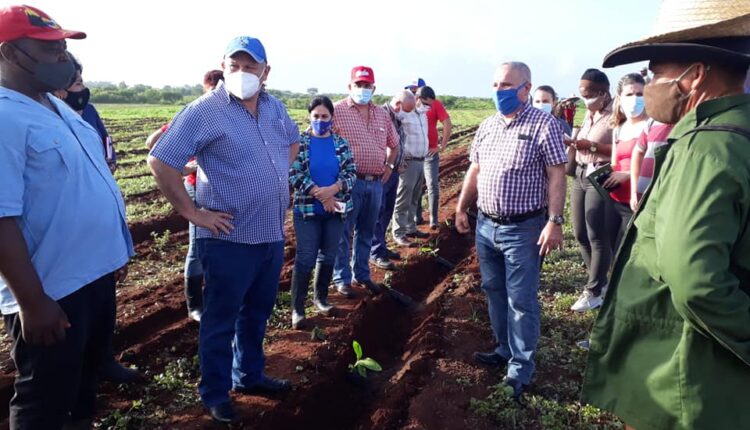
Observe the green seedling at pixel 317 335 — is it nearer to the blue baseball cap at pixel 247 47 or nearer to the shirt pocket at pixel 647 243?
the blue baseball cap at pixel 247 47

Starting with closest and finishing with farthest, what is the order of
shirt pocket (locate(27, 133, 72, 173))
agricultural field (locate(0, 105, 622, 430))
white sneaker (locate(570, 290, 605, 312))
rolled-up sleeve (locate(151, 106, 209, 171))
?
shirt pocket (locate(27, 133, 72, 173)) → rolled-up sleeve (locate(151, 106, 209, 171)) → agricultural field (locate(0, 105, 622, 430)) → white sneaker (locate(570, 290, 605, 312))

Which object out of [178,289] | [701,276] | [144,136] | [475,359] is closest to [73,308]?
[701,276]

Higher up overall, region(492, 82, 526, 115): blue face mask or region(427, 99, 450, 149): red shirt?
region(492, 82, 526, 115): blue face mask

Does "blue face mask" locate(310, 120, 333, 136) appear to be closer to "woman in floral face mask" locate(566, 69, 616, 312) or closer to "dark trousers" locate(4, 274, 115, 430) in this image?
"woman in floral face mask" locate(566, 69, 616, 312)

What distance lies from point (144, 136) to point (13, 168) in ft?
73.1

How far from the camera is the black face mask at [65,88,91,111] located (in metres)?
4.30

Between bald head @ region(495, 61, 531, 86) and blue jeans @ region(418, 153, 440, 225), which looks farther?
blue jeans @ region(418, 153, 440, 225)

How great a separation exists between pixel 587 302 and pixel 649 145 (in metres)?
1.96

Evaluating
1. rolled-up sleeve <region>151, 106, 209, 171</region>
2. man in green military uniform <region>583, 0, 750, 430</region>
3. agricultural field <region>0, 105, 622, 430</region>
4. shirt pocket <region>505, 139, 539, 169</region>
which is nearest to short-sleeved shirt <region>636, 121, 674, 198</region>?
shirt pocket <region>505, 139, 539, 169</region>

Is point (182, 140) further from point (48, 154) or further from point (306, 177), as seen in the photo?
point (306, 177)

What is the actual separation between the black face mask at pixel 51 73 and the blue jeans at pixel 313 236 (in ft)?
7.99

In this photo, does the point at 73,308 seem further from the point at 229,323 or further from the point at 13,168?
the point at 229,323

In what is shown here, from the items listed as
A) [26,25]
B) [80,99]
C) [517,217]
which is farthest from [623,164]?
[80,99]

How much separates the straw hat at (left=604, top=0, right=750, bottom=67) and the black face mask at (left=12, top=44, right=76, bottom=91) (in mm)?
2510
